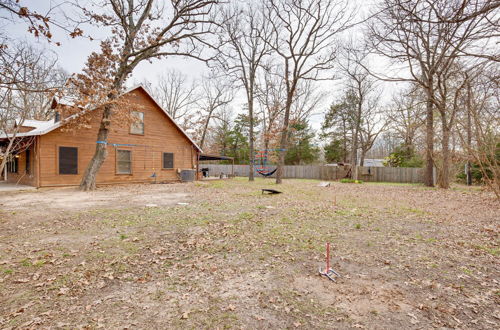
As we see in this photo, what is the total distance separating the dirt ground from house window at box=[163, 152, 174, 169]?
10953 millimetres

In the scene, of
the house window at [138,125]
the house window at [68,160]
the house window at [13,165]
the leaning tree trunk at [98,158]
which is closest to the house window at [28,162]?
the house window at [13,165]

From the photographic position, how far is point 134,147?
15734mm

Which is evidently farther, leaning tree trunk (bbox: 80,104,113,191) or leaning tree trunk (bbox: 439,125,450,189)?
leaning tree trunk (bbox: 439,125,450,189)

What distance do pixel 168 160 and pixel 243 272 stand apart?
15384mm

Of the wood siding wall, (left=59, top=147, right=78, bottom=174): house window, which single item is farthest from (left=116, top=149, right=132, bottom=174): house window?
the wood siding wall

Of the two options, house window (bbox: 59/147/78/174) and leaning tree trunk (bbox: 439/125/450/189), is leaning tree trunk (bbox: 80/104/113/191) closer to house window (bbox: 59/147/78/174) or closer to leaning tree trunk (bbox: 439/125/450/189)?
house window (bbox: 59/147/78/174)

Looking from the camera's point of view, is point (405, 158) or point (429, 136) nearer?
point (429, 136)

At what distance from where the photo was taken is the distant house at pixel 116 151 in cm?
1257

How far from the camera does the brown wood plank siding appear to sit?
1271 centimetres

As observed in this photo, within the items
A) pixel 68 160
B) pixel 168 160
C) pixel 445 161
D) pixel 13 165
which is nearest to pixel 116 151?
pixel 68 160

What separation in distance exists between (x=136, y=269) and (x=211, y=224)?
2482 mm

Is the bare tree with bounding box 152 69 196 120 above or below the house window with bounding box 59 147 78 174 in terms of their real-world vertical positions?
above

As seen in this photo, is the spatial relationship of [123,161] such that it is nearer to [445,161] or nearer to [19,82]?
[19,82]

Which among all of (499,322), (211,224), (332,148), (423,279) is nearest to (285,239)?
(211,224)
